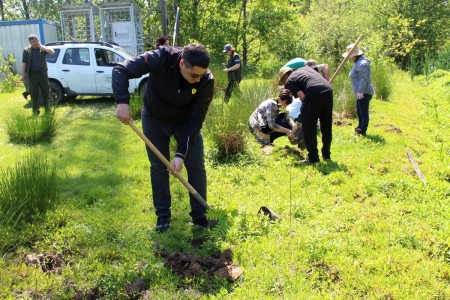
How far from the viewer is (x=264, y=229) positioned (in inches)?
151

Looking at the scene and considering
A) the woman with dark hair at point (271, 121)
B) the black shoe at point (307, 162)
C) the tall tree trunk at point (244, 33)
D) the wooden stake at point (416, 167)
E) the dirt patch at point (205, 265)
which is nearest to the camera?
the dirt patch at point (205, 265)

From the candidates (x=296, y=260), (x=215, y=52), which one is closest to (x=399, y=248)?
(x=296, y=260)

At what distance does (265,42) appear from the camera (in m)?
21.4

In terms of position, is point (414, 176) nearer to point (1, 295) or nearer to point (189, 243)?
point (189, 243)

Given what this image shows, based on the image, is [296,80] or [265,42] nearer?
[296,80]

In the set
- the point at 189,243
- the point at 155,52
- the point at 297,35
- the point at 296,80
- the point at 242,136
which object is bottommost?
the point at 189,243

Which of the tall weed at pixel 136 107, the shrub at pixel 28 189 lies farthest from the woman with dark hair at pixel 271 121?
the shrub at pixel 28 189

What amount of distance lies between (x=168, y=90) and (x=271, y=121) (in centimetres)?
346

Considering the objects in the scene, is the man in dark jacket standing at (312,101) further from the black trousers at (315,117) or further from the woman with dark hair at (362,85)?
the woman with dark hair at (362,85)

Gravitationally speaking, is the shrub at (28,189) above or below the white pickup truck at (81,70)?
below

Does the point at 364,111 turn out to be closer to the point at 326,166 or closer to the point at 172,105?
the point at 326,166

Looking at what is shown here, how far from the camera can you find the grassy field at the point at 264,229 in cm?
303

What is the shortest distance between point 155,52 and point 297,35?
772 inches

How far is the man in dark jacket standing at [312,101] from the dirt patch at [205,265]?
9.49 ft
